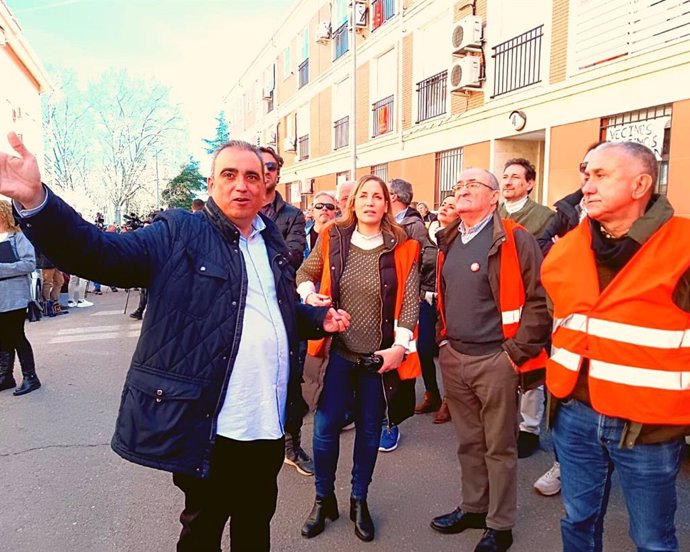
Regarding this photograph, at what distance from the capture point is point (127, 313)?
10.8m

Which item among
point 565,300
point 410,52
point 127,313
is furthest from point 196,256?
point 410,52

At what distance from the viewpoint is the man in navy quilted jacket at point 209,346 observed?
6.18 ft

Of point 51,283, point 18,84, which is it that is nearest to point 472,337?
point 51,283

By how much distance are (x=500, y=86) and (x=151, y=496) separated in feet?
35.0

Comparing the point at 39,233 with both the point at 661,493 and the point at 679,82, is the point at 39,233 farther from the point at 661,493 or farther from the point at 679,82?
the point at 679,82

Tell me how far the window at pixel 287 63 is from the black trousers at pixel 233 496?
25.0 metres

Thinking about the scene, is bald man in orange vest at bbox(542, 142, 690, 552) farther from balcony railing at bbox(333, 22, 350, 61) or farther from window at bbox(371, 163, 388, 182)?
balcony railing at bbox(333, 22, 350, 61)

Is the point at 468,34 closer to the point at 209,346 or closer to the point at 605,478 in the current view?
the point at 605,478

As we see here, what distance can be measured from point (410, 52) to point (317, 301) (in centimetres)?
1351

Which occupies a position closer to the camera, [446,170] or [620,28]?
[620,28]

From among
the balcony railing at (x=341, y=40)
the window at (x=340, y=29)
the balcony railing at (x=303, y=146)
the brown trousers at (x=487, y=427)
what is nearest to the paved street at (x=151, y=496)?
the brown trousers at (x=487, y=427)

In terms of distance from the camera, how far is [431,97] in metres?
13.8

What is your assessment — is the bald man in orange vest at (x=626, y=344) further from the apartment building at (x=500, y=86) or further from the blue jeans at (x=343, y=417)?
the apartment building at (x=500, y=86)

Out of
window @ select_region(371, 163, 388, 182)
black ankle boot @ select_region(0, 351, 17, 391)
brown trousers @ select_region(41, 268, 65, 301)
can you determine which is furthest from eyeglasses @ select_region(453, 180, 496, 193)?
window @ select_region(371, 163, 388, 182)
